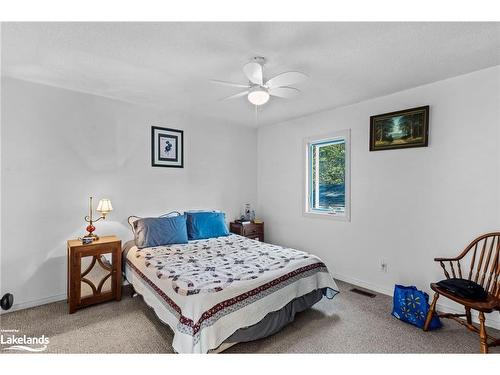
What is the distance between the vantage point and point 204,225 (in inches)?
143

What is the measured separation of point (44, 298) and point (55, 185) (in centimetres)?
129

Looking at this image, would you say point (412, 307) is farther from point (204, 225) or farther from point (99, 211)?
point (99, 211)

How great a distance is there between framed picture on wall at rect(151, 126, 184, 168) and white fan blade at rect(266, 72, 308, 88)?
6.77 feet

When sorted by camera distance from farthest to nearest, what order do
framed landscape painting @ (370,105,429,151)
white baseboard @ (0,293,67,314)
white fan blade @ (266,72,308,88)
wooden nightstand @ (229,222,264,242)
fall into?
wooden nightstand @ (229,222,264,242)
framed landscape painting @ (370,105,429,151)
white baseboard @ (0,293,67,314)
white fan blade @ (266,72,308,88)

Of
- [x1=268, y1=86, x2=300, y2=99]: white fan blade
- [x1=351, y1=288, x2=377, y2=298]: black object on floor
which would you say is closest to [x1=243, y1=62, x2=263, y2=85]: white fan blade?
[x1=268, y1=86, x2=300, y2=99]: white fan blade

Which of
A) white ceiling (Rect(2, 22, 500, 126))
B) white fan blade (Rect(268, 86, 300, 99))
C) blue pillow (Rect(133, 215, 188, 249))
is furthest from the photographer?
blue pillow (Rect(133, 215, 188, 249))

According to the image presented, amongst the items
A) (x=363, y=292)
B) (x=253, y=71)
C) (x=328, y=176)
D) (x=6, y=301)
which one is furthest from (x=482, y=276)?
(x=6, y=301)

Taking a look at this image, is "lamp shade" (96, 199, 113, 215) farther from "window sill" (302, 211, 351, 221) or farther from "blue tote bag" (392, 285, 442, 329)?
"blue tote bag" (392, 285, 442, 329)

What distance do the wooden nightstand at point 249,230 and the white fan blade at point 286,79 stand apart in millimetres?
2647

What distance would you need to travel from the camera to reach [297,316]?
2602 mm

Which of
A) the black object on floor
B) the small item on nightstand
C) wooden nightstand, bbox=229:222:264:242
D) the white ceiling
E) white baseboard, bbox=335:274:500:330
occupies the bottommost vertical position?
the black object on floor

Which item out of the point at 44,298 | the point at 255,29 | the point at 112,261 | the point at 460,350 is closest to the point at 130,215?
the point at 112,261

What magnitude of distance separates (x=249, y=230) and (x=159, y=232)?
1694 millimetres

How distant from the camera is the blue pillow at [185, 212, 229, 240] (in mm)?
3578
